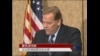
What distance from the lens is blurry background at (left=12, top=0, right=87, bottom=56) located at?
257 centimetres

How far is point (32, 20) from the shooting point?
101 inches

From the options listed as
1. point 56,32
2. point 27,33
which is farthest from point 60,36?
point 27,33

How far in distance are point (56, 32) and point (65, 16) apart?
0.15 m

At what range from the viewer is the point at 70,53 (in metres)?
2.51

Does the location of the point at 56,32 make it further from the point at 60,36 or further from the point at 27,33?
the point at 27,33

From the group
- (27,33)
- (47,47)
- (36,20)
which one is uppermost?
(36,20)

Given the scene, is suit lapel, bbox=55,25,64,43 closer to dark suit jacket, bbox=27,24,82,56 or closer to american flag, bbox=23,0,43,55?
dark suit jacket, bbox=27,24,82,56

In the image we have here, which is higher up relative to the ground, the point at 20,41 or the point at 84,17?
the point at 84,17

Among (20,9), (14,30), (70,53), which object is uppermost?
(20,9)

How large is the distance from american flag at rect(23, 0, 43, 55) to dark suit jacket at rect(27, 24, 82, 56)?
4cm
